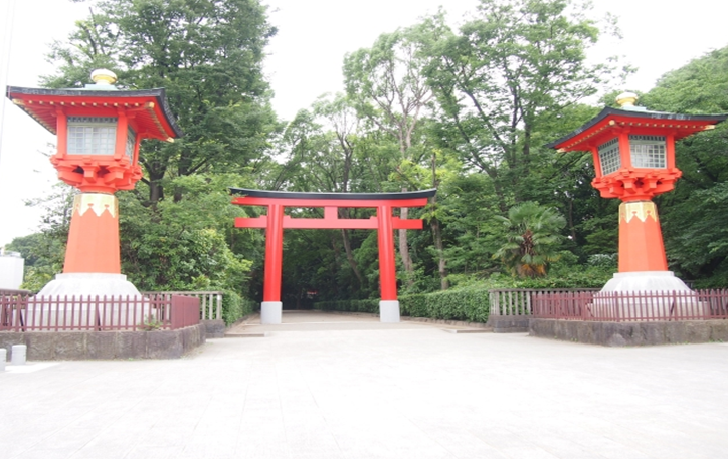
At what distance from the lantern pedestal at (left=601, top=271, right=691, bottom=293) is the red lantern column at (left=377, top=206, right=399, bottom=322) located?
11985mm

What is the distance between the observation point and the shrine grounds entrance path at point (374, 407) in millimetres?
4195

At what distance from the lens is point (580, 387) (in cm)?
680

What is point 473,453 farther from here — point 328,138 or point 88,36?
point 328,138

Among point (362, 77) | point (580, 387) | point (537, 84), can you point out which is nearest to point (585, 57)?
point (537, 84)

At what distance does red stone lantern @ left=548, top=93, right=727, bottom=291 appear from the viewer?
14109 millimetres

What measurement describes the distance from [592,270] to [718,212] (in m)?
4.45

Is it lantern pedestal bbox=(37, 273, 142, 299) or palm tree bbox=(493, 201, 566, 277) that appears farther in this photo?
palm tree bbox=(493, 201, 566, 277)

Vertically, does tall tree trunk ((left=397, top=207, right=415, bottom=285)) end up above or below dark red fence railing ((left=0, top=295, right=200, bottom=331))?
above

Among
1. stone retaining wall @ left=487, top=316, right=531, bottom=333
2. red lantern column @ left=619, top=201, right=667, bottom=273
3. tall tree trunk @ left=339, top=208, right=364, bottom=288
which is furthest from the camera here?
tall tree trunk @ left=339, top=208, right=364, bottom=288

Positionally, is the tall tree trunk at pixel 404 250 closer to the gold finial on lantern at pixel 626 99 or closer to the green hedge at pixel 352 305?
the green hedge at pixel 352 305

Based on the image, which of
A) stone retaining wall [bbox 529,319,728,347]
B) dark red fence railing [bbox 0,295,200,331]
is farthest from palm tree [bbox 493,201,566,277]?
dark red fence railing [bbox 0,295,200,331]

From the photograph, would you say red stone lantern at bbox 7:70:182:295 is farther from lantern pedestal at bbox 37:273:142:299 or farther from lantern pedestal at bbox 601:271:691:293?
lantern pedestal at bbox 601:271:691:293

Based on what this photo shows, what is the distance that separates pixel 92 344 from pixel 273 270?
15.0 metres

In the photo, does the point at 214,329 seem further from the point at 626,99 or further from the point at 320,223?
the point at 626,99
